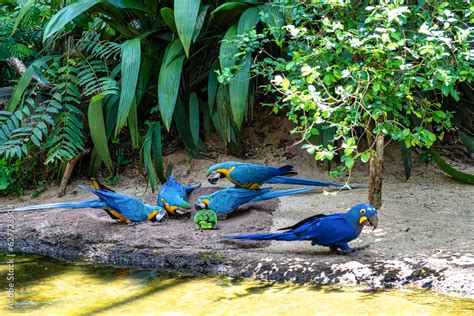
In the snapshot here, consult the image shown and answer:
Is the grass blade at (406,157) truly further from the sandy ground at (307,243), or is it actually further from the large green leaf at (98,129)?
the large green leaf at (98,129)

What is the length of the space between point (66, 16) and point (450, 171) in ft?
9.54

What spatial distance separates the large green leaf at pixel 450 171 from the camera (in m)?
4.60

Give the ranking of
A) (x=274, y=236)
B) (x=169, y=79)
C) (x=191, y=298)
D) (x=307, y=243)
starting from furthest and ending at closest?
1. (x=169, y=79)
2. (x=307, y=243)
3. (x=274, y=236)
4. (x=191, y=298)

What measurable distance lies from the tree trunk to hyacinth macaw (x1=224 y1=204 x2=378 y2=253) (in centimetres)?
54

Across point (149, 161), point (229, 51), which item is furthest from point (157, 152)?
point (229, 51)

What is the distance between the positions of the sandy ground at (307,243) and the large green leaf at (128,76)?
638mm

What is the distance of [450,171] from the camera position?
15.4ft

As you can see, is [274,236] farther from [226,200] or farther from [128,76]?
[128,76]

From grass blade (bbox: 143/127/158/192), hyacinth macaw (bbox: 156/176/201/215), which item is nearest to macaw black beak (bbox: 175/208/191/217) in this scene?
hyacinth macaw (bbox: 156/176/201/215)

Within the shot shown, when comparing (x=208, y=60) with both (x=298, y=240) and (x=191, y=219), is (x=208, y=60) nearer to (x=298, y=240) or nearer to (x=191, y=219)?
(x=191, y=219)

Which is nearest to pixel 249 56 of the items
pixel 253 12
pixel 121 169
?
pixel 253 12

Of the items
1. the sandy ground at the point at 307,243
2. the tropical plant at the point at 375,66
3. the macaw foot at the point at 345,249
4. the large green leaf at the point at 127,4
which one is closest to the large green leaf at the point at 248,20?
the tropical plant at the point at 375,66

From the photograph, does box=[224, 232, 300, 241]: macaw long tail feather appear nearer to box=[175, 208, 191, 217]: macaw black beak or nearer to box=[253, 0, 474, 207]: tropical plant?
box=[253, 0, 474, 207]: tropical plant

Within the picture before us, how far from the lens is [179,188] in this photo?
168 inches
